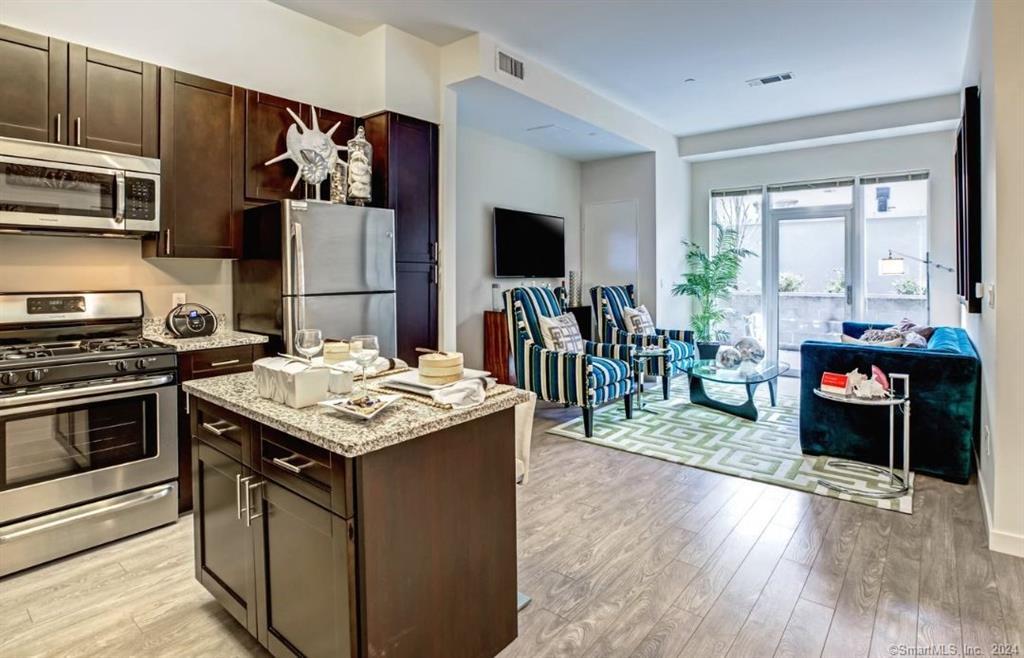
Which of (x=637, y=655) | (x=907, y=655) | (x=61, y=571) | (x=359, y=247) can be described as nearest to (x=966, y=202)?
(x=907, y=655)

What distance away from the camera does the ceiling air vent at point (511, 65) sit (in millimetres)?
4218

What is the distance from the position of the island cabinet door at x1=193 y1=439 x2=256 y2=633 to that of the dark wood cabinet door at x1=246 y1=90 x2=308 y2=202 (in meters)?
1.93

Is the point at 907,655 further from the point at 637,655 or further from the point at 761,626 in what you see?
the point at 637,655

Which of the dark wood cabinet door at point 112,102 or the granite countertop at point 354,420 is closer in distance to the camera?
the granite countertop at point 354,420


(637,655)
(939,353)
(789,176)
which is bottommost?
(637,655)

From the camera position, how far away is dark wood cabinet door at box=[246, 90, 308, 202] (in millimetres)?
3367

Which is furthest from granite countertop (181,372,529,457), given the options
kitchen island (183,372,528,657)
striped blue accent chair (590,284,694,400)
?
striped blue accent chair (590,284,694,400)

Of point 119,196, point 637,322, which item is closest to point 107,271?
point 119,196

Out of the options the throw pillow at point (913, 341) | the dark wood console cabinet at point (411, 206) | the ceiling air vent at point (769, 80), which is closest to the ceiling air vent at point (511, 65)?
the dark wood console cabinet at point (411, 206)

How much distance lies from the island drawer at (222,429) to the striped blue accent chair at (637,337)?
13.5 feet

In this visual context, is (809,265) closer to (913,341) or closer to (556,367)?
(913,341)

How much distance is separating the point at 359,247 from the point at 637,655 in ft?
8.68

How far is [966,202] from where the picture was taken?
3354 mm

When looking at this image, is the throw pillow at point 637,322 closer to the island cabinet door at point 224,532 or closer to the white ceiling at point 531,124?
the white ceiling at point 531,124
